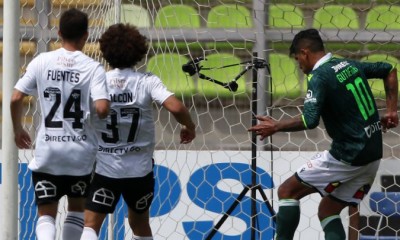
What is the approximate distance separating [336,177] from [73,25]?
166 cm

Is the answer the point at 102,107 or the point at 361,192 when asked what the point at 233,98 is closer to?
the point at 361,192

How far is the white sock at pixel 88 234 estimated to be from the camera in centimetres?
564

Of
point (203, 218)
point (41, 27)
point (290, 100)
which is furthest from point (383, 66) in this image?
point (41, 27)

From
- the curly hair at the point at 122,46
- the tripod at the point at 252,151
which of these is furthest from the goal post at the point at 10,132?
the tripod at the point at 252,151

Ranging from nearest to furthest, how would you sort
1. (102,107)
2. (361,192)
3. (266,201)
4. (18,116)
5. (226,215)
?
(102,107), (18,116), (361,192), (226,215), (266,201)

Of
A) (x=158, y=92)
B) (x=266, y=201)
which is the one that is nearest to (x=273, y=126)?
(x=158, y=92)

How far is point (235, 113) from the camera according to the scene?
7328 mm

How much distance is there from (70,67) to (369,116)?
1.64m

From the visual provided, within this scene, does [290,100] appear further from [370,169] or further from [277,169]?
[370,169]

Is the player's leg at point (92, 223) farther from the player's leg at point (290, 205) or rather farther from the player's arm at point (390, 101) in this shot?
the player's arm at point (390, 101)

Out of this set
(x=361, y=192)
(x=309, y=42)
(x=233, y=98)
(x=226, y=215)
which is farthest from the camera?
(x=233, y=98)

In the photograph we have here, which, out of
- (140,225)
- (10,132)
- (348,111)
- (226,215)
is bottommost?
(226,215)

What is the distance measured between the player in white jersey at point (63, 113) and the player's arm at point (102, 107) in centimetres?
8

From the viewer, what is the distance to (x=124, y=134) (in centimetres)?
567
